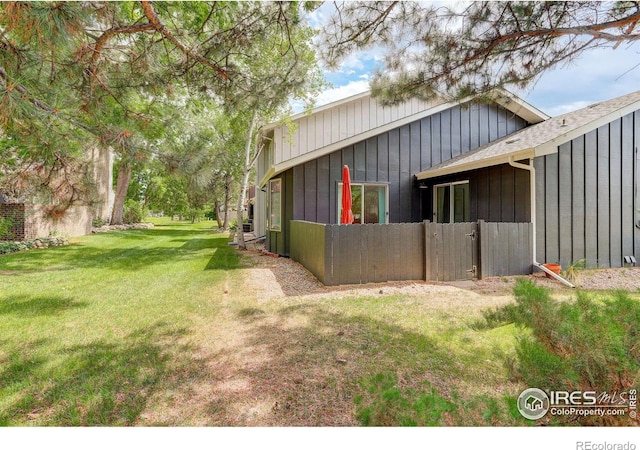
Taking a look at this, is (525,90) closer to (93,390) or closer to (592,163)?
(592,163)

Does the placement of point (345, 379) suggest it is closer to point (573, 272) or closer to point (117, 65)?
point (117, 65)

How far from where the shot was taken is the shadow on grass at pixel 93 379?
2.07m

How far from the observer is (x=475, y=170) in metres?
8.24

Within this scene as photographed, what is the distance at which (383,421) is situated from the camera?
1.77 metres

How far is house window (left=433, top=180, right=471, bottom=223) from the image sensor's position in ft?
28.3

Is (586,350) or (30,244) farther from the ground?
(30,244)

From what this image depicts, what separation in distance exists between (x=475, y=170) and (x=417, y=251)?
376 centimetres

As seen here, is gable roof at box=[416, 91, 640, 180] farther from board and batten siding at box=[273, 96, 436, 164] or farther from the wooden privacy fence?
board and batten siding at box=[273, 96, 436, 164]

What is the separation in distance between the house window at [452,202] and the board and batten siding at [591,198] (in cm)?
191

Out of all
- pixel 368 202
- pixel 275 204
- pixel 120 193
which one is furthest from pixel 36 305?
pixel 120 193

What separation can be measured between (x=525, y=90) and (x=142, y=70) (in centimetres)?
540

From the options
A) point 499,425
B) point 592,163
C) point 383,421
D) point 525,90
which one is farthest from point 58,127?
point 592,163
